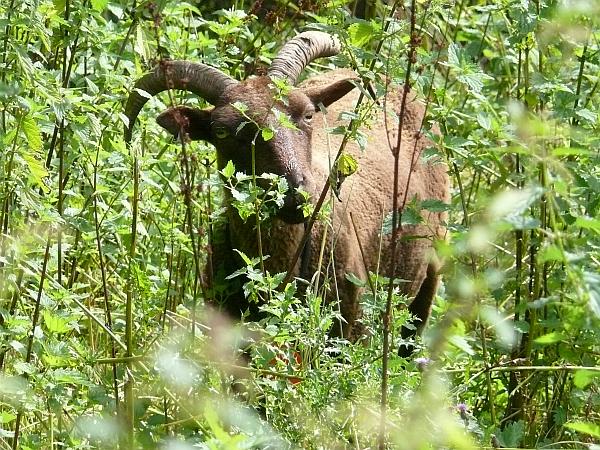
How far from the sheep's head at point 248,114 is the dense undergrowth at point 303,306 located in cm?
32

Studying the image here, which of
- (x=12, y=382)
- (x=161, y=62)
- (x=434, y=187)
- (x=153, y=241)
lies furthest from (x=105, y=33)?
(x=434, y=187)

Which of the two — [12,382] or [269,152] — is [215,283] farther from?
[12,382]

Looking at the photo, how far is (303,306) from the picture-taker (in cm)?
470

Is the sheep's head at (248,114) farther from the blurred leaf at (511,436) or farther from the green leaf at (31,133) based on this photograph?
the blurred leaf at (511,436)

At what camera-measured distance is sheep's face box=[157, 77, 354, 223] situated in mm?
5875

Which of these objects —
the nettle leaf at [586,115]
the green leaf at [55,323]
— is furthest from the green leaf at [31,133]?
the nettle leaf at [586,115]

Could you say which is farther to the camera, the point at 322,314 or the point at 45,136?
the point at 45,136

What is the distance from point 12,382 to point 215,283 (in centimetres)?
229

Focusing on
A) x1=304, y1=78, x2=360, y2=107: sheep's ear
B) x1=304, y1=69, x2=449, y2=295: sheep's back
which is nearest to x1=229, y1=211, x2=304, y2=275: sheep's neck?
x1=304, y1=69, x2=449, y2=295: sheep's back

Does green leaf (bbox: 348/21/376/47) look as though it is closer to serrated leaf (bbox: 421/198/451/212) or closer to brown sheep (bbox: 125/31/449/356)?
serrated leaf (bbox: 421/198/451/212)

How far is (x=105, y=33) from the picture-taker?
5633mm

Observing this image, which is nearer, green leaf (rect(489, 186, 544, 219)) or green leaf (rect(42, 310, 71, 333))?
green leaf (rect(489, 186, 544, 219))

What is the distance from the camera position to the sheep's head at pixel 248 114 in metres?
5.95

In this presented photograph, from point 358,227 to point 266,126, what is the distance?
113 cm
